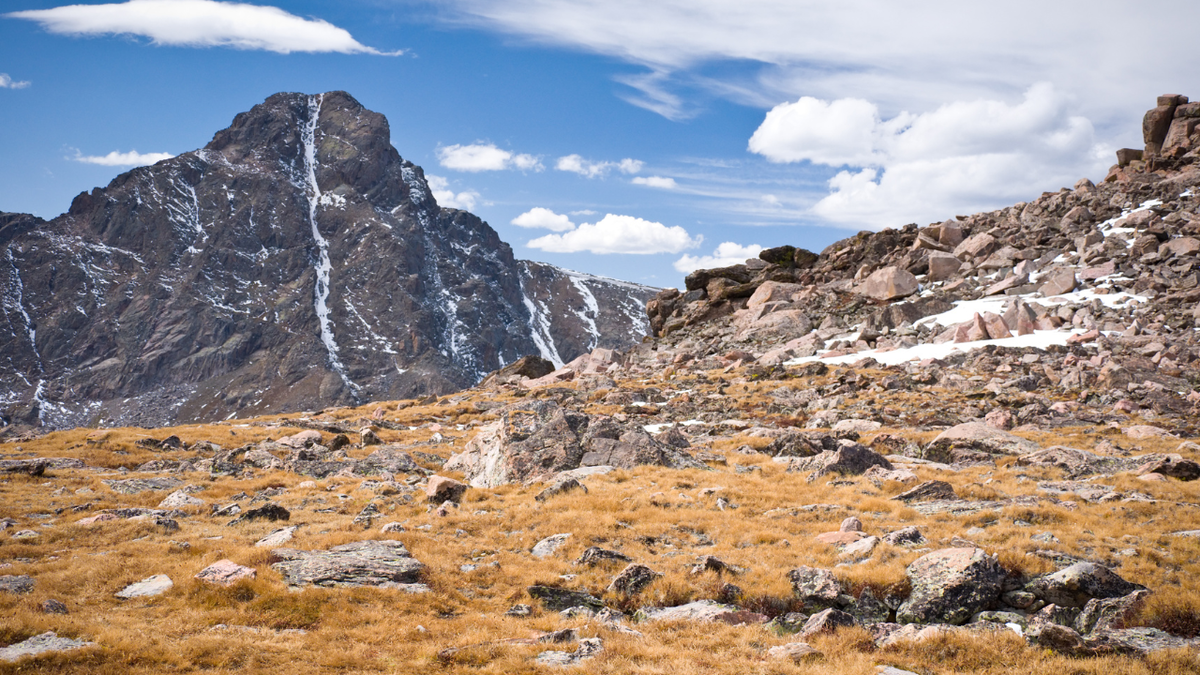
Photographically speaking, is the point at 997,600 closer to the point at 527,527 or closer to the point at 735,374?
the point at 527,527

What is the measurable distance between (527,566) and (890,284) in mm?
61099

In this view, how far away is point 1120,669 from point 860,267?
73.4 meters

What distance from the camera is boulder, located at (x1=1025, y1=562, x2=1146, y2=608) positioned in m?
12.6

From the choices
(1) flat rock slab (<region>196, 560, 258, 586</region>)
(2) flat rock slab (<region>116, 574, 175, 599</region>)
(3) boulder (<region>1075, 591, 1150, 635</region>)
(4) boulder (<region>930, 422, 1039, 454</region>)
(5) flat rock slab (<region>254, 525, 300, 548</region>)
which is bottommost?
(3) boulder (<region>1075, 591, 1150, 635</region>)

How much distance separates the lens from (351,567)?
596 inches

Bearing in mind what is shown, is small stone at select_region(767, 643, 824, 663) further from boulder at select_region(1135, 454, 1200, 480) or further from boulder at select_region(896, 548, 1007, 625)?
boulder at select_region(1135, 454, 1200, 480)

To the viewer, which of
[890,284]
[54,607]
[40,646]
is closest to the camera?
[40,646]

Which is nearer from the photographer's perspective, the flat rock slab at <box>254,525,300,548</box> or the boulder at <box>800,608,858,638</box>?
the boulder at <box>800,608,858,638</box>

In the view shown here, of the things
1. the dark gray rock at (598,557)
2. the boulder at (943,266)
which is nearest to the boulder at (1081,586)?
the dark gray rock at (598,557)

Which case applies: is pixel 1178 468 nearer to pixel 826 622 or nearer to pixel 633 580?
pixel 826 622

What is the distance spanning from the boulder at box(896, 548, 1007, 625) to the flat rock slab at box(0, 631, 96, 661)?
15.3m

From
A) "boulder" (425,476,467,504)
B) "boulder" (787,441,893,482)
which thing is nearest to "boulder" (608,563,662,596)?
"boulder" (425,476,467,504)

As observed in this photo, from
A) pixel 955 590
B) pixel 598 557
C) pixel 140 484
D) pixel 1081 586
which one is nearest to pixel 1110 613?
pixel 1081 586

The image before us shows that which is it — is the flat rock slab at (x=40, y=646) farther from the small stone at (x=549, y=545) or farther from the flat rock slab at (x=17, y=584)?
the small stone at (x=549, y=545)
